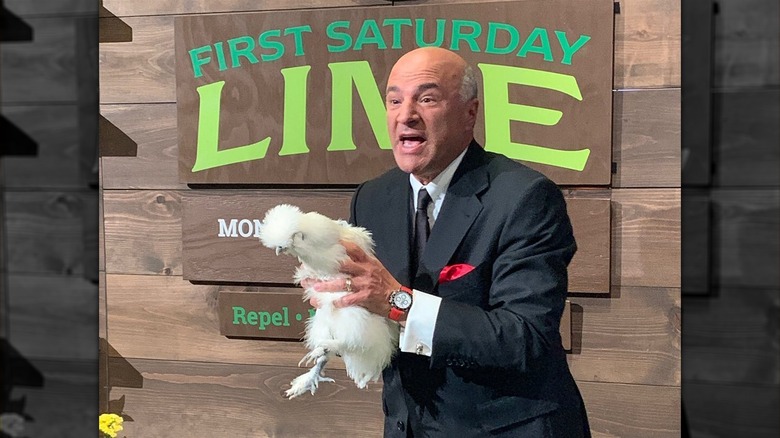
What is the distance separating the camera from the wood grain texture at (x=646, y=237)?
1368mm

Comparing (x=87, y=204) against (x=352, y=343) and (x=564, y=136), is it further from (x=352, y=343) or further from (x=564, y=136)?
(x=564, y=136)

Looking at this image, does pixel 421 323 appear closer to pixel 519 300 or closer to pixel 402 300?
pixel 402 300

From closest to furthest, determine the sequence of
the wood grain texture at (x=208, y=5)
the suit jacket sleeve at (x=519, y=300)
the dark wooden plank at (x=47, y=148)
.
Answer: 1. the dark wooden plank at (x=47, y=148)
2. the suit jacket sleeve at (x=519, y=300)
3. the wood grain texture at (x=208, y=5)

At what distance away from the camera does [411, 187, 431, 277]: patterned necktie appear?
135 cm

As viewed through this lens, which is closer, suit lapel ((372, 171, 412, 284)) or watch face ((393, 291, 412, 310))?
watch face ((393, 291, 412, 310))

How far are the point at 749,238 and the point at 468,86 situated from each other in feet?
1.94

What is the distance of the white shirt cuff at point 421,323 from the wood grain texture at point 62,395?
0.86 m

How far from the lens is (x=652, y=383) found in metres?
1.41

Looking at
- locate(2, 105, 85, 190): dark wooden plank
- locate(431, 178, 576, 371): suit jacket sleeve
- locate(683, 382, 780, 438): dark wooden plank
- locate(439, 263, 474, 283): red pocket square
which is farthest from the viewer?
locate(683, 382, 780, 438): dark wooden plank

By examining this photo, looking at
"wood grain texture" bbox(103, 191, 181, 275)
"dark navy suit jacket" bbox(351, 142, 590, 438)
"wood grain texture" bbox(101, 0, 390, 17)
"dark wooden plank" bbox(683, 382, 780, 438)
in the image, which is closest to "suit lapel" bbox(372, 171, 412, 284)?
"dark navy suit jacket" bbox(351, 142, 590, 438)

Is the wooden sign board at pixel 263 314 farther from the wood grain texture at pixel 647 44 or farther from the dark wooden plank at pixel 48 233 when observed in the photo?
the dark wooden plank at pixel 48 233

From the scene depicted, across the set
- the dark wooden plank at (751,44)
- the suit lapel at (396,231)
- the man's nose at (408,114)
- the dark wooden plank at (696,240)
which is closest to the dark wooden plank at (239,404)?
the suit lapel at (396,231)

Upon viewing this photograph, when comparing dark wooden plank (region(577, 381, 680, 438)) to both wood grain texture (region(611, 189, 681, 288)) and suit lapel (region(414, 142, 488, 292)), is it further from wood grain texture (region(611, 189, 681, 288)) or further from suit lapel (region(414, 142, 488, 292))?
suit lapel (region(414, 142, 488, 292))

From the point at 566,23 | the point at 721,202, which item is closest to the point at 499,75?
the point at 566,23
